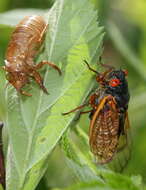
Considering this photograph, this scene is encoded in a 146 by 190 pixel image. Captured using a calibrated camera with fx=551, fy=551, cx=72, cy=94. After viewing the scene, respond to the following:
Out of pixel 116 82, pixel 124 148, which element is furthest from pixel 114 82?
pixel 124 148

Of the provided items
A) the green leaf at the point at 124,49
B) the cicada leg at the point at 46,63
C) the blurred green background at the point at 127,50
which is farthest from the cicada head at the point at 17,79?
the green leaf at the point at 124,49

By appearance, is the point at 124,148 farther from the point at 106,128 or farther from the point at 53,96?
the point at 53,96

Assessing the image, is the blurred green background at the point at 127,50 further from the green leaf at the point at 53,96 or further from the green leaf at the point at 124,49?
the green leaf at the point at 53,96

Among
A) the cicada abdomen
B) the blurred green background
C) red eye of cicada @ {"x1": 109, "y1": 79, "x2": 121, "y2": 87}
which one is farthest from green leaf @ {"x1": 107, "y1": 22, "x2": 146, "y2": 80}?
the cicada abdomen

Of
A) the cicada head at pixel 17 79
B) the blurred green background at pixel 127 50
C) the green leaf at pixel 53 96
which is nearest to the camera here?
the green leaf at pixel 53 96

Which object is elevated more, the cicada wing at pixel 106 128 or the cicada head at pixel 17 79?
the cicada head at pixel 17 79

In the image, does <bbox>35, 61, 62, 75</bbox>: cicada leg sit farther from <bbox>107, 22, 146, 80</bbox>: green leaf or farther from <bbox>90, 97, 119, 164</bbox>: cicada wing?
<bbox>107, 22, 146, 80</bbox>: green leaf

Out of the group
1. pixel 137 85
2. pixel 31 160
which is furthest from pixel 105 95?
pixel 137 85

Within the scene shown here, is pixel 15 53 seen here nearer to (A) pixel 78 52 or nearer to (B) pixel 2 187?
(A) pixel 78 52
